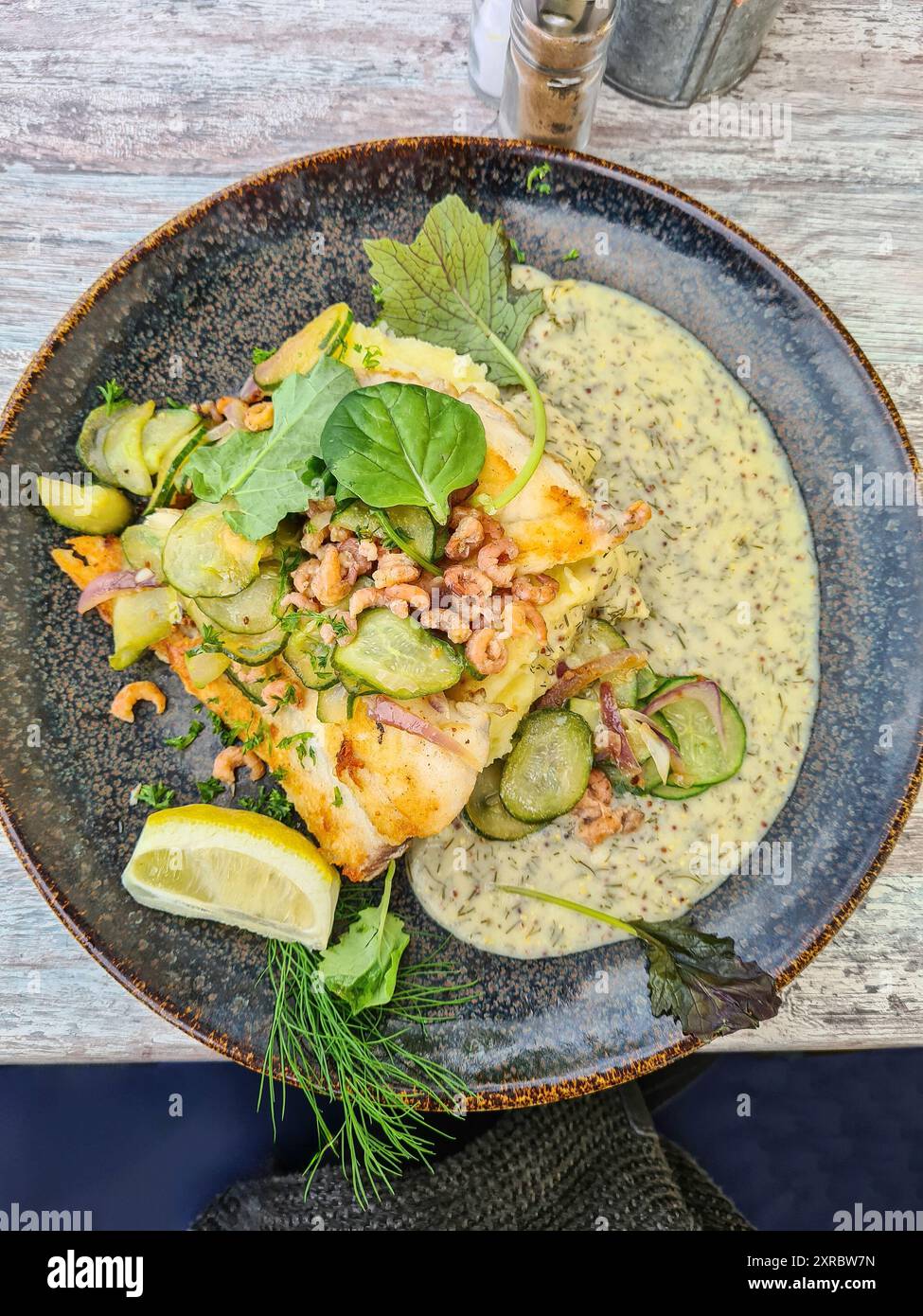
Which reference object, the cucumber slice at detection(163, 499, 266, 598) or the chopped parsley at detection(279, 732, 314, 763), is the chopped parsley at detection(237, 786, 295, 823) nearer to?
the chopped parsley at detection(279, 732, 314, 763)

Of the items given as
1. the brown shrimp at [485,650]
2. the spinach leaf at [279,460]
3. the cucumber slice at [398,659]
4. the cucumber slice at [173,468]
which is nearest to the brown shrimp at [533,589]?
the brown shrimp at [485,650]

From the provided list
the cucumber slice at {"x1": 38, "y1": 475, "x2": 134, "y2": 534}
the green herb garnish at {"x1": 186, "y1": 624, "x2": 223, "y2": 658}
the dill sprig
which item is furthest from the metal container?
the dill sprig

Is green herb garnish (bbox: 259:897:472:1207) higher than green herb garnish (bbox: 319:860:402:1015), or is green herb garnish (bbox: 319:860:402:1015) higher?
A: green herb garnish (bbox: 319:860:402:1015)

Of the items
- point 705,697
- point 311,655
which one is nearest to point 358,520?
point 311,655

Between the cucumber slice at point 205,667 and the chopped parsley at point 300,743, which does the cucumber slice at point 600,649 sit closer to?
the chopped parsley at point 300,743

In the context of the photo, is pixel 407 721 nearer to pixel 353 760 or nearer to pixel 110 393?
pixel 353 760

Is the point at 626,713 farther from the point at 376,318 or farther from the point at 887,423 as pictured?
the point at 376,318

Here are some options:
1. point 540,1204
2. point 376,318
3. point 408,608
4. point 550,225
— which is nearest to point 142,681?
point 408,608
